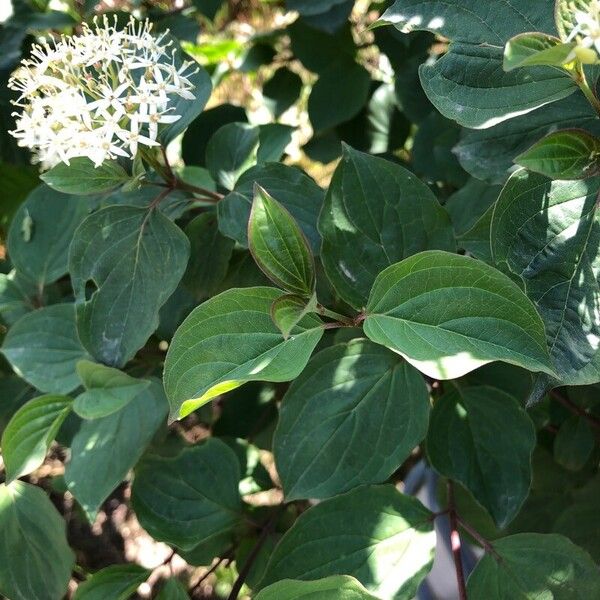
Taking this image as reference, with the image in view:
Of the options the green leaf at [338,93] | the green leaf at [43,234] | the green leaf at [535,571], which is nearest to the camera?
the green leaf at [535,571]

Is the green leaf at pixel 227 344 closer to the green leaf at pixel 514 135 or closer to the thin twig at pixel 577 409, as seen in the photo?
the green leaf at pixel 514 135

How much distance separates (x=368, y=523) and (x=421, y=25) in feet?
1.43

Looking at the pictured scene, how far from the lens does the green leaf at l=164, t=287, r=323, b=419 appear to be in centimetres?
50

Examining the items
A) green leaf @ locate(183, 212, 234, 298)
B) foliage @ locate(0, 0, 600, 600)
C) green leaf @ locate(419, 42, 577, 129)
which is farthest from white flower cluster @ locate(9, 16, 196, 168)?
green leaf @ locate(419, 42, 577, 129)

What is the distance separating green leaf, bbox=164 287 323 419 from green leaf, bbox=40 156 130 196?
0.18 metres

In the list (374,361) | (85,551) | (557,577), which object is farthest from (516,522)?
(85,551)

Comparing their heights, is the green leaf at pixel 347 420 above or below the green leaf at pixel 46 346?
below

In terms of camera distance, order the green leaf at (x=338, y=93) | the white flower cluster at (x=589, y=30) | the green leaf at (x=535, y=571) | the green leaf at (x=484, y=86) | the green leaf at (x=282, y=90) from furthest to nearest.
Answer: the green leaf at (x=282, y=90) < the green leaf at (x=338, y=93) < the green leaf at (x=535, y=571) < the green leaf at (x=484, y=86) < the white flower cluster at (x=589, y=30)

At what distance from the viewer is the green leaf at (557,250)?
484 mm

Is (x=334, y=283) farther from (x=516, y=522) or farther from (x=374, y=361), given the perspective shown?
(x=516, y=522)

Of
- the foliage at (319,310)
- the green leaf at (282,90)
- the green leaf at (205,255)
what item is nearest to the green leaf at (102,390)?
the foliage at (319,310)

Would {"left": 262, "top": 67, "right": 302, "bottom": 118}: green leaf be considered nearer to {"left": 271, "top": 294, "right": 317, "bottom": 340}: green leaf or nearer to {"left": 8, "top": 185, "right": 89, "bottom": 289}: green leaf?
{"left": 8, "top": 185, "right": 89, "bottom": 289}: green leaf

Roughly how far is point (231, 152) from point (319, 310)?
1.03 feet

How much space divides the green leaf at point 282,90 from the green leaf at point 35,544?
711 mm
